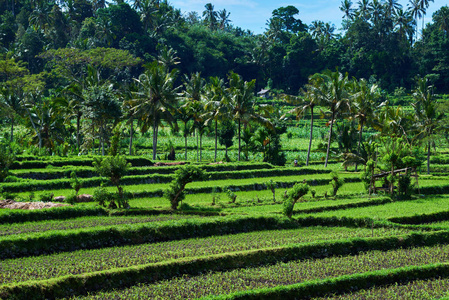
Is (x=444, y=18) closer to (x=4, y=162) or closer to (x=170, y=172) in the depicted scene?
(x=170, y=172)

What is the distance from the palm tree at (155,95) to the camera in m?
35.2

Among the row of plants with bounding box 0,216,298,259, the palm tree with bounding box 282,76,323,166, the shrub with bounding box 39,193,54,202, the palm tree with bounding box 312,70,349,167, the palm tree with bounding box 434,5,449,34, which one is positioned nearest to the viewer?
the row of plants with bounding box 0,216,298,259

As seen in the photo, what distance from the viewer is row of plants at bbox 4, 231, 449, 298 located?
1111 centimetres

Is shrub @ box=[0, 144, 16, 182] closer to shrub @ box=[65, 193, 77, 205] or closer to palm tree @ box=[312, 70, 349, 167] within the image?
shrub @ box=[65, 193, 77, 205]

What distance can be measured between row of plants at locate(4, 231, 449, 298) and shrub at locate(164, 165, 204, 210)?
21.4ft

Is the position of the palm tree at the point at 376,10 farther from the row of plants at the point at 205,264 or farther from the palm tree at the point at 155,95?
the row of plants at the point at 205,264

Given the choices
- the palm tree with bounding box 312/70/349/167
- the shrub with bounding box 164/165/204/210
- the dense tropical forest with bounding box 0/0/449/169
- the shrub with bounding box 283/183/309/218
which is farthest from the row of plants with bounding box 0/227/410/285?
the dense tropical forest with bounding box 0/0/449/169

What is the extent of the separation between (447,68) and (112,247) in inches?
3047

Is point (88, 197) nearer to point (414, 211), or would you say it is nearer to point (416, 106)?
point (414, 211)

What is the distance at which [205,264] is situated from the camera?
13344mm

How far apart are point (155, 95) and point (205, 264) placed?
2401 cm

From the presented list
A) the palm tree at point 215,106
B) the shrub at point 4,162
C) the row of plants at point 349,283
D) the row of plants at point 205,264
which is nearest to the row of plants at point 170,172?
the shrub at point 4,162

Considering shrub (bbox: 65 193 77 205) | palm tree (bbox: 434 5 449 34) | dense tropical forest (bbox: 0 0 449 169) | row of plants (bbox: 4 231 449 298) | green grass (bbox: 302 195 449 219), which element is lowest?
row of plants (bbox: 4 231 449 298)

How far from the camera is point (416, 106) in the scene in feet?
119
